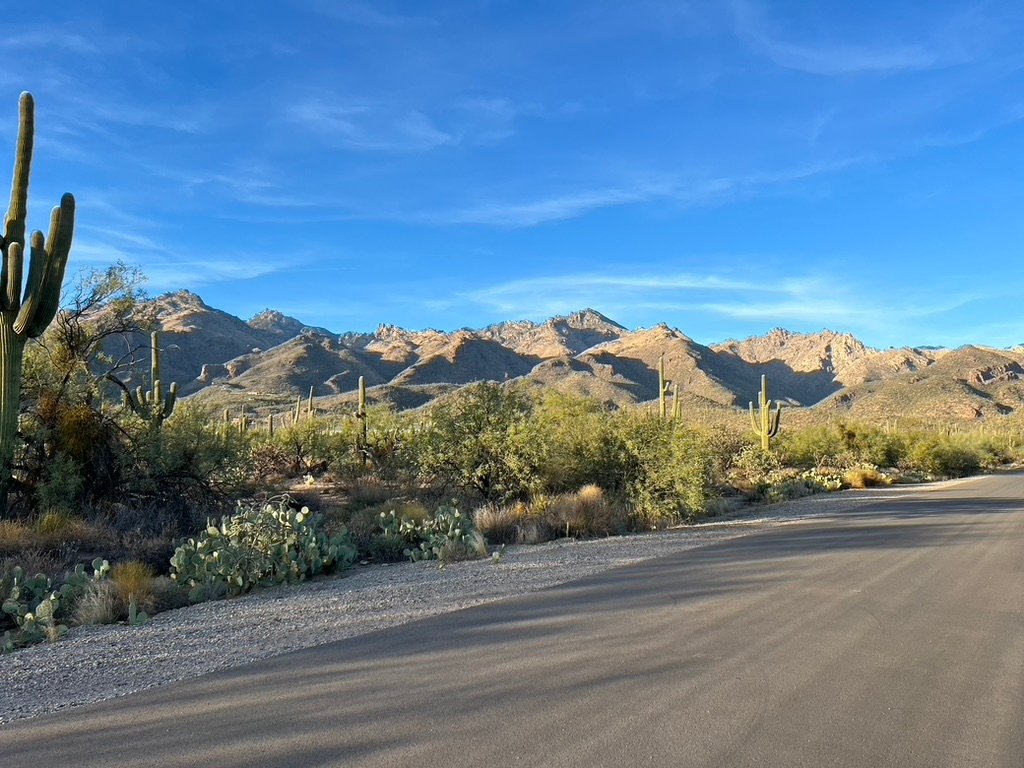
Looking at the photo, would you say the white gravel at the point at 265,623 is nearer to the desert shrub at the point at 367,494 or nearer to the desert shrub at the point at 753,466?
the desert shrub at the point at 367,494

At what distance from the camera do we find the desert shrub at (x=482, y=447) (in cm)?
2014

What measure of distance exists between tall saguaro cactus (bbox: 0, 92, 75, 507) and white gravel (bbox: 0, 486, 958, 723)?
7708mm

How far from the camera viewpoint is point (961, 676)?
5.76 metres

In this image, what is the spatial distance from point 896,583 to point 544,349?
182445 millimetres

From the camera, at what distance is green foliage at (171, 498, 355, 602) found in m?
10.5

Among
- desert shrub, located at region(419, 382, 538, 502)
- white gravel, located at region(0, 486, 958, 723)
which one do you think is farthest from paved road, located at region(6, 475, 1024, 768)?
desert shrub, located at region(419, 382, 538, 502)

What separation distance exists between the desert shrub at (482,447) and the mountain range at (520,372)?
54.3m

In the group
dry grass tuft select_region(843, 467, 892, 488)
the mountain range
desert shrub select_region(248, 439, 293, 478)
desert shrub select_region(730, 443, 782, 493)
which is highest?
the mountain range

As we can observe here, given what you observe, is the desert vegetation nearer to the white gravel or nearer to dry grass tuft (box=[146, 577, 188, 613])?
dry grass tuft (box=[146, 577, 188, 613])

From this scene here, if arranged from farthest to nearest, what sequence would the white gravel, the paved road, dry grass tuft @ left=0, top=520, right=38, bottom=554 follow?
dry grass tuft @ left=0, top=520, right=38, bottom=554 → the white gravel → the paved road

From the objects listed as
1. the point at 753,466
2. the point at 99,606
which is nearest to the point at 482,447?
the point at 99,606

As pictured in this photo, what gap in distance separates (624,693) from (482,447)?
15.3 m

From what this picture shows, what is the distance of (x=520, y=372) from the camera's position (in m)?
138

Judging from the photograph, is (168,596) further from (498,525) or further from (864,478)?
(864,478)
